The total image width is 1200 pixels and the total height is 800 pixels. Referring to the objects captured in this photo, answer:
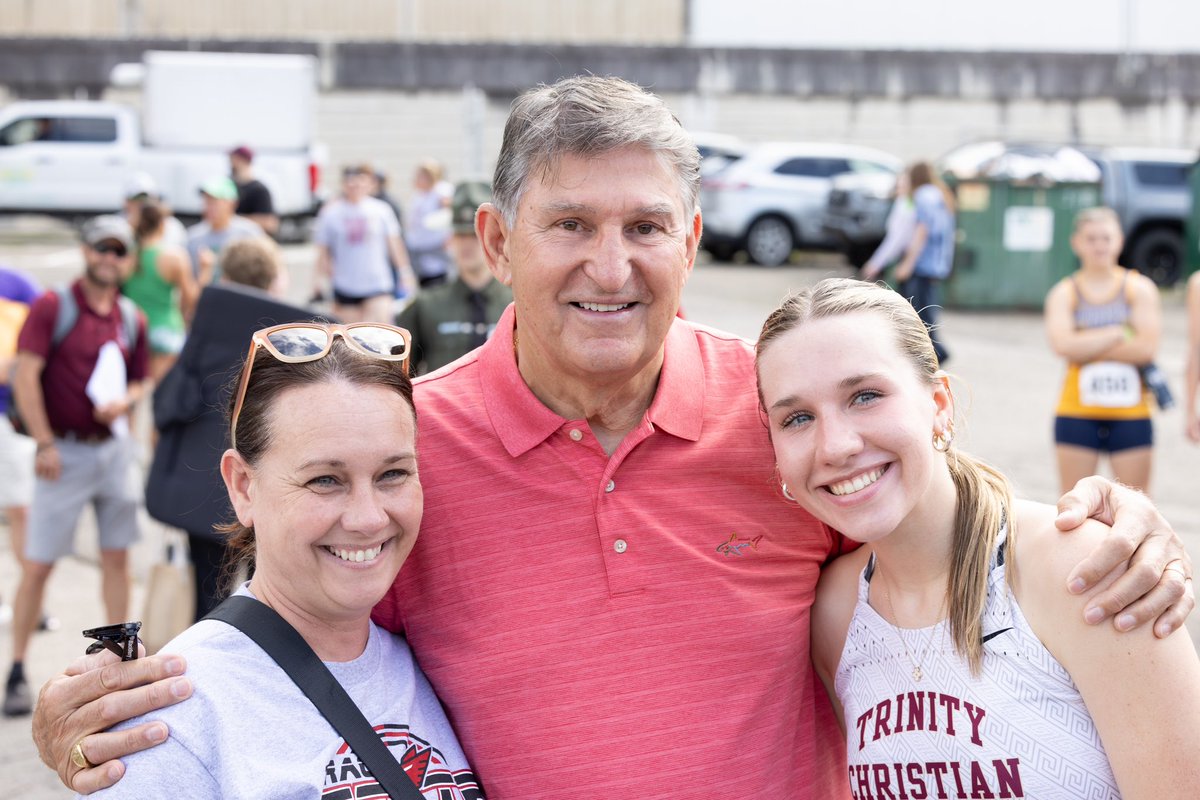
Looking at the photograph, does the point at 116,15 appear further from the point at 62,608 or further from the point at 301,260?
the point at 62,608

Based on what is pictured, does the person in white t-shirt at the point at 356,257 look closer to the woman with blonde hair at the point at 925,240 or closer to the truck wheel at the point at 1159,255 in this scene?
the woman with blonde hair at the point at 925,240

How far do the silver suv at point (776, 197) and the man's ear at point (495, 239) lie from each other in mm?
18291

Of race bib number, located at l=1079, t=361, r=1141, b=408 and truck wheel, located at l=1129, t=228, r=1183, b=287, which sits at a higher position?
race bib number, located at l=1079, t=361, r=1141, b=408

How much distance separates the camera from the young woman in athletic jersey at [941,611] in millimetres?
2115

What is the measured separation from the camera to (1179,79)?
27094mm

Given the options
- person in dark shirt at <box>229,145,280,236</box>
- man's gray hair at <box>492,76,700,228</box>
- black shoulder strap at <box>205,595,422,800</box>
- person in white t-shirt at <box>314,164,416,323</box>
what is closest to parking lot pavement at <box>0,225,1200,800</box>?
man's gray hair at <box>492,76,700,228</box>

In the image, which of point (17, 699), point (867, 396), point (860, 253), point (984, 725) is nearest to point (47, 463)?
point (17, 699)

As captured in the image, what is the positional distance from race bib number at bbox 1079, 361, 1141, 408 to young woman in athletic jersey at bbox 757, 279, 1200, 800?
498cm

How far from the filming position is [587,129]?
2457 millimetres

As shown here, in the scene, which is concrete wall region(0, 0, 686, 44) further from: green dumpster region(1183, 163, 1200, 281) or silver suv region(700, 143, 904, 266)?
green dumpster region(1183, 163, 1200, 281)

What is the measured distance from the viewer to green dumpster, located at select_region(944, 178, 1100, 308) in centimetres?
1741

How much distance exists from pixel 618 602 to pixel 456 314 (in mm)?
4396

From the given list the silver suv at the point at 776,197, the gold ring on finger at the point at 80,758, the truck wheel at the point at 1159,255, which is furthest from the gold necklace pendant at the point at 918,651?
the silver suv at the point at 776,197

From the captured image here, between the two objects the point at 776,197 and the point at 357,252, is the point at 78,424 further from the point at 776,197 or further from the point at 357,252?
the point at 776,197
